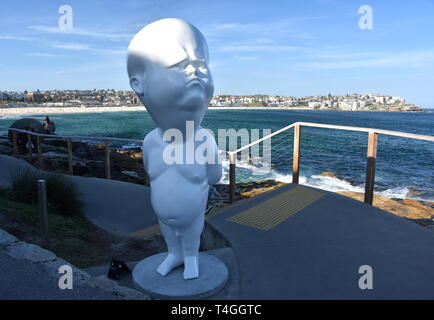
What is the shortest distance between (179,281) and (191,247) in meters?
0.27

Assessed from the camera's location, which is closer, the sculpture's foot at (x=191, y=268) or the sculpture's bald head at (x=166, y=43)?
the sculpture's bald head at (x=166, y=43)

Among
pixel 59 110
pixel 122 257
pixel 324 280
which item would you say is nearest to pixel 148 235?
pixel 122 257

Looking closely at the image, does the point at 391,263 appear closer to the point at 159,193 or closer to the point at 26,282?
the point at 159,193

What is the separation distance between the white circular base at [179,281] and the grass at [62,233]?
1.03 meters

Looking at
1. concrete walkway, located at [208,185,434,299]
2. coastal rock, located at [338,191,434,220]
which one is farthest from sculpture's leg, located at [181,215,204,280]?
coastal rock, located at [338,191,434,220]

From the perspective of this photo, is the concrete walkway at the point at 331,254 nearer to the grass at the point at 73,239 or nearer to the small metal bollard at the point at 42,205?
the grass at the point at 73,239

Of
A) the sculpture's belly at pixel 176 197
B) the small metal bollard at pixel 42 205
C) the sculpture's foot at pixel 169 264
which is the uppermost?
the sculpture's belly at pixel 176 197

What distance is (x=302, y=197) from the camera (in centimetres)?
476

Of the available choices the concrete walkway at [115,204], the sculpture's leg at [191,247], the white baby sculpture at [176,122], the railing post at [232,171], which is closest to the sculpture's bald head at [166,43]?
the white baby sculpture at [176,122]

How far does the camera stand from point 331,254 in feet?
10.0

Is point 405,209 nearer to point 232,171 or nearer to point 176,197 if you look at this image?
point 232,171

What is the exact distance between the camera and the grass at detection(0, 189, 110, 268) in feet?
11.9

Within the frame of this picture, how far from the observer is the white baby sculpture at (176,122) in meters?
2.13
